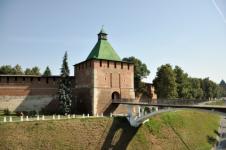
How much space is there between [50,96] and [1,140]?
11.8 metres

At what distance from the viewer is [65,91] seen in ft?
87.2

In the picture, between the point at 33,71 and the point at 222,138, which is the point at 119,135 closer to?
the point at 222,138

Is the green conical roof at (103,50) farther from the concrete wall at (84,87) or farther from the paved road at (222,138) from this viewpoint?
the paved road at (222,138)

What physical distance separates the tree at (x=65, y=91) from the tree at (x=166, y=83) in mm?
16429

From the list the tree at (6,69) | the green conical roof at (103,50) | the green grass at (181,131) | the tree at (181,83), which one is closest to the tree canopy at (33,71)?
the tree at (6,69)

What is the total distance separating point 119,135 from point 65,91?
819 centimetres

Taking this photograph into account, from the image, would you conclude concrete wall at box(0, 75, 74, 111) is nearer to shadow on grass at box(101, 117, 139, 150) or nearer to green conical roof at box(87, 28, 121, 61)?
green conical roof at box(87, 28, 121, 61)

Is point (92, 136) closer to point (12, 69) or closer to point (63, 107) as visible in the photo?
point (63, 107)

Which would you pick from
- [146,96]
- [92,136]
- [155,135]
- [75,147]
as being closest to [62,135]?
[75,147]

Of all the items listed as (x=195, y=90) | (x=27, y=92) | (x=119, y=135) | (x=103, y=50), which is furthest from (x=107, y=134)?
(x=195, y=90)

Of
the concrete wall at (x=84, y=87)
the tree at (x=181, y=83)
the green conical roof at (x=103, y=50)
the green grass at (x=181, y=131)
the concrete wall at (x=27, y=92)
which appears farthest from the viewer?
the tree at (x=181, y=83)

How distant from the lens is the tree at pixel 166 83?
3728 cm

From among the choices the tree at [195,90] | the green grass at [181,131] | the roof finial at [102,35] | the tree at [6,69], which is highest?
the roof finial at [102,35]

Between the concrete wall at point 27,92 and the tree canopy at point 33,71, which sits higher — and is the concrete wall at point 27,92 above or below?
below
